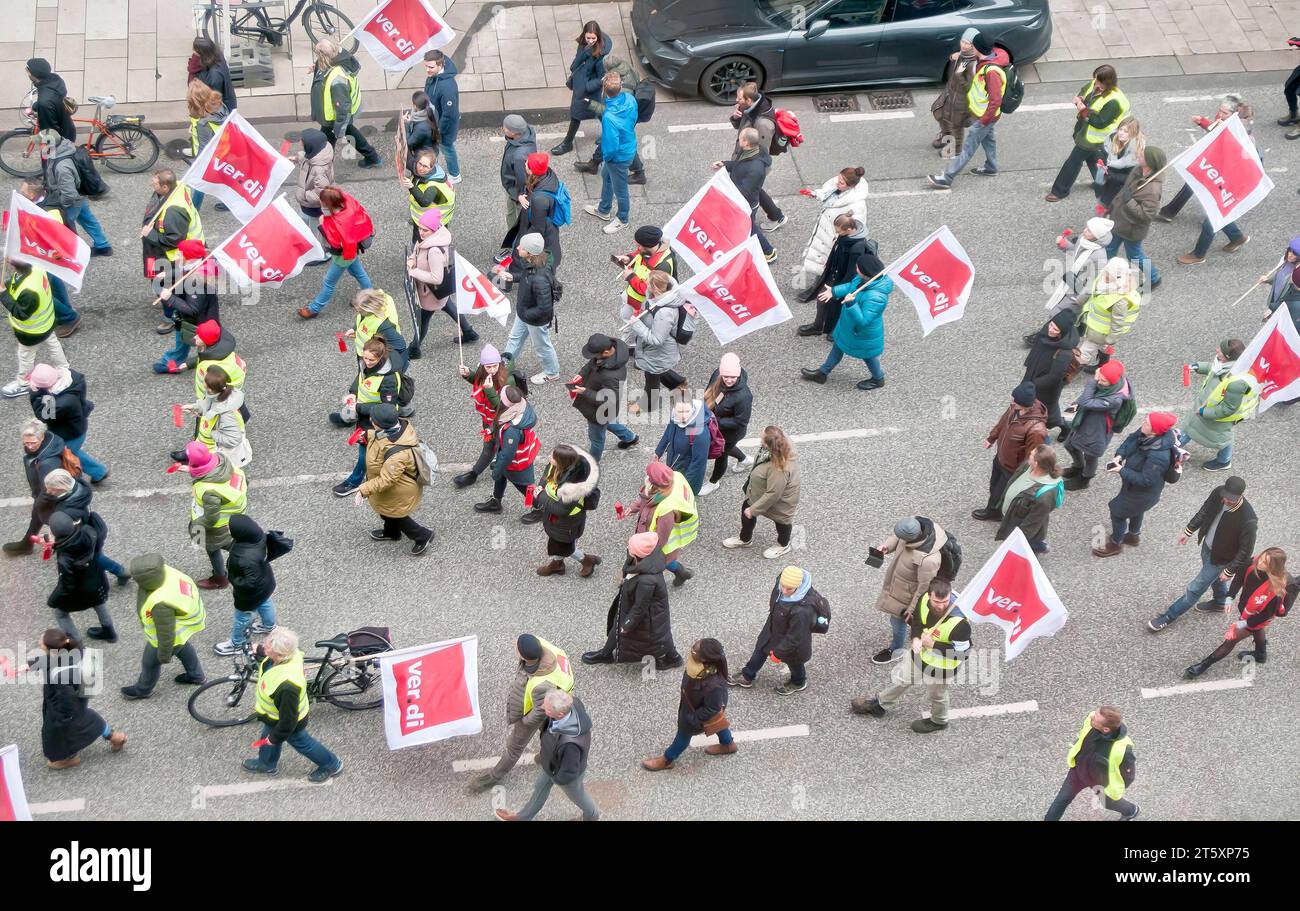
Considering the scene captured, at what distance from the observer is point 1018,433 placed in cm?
1179

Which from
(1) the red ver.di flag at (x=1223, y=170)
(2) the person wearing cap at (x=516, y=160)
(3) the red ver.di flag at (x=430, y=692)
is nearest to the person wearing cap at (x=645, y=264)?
(2) the person wearing cap at (x=516, y=160)

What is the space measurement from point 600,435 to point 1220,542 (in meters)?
5.06

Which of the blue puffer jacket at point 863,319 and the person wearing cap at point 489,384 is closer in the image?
the person wearing cap at point 489,384

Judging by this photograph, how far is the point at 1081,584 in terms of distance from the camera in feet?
39.2

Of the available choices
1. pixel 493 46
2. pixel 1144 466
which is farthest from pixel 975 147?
pixel 493 46

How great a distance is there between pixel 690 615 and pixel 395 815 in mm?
2861

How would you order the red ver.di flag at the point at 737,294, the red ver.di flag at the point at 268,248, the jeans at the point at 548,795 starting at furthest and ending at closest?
1. the red ver.di flag at the point at 268,248
2. the red ver.di flag at the point at 737,294
3. the jeans at the point at 548,795

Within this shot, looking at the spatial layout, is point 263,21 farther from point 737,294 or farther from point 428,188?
point 737,294

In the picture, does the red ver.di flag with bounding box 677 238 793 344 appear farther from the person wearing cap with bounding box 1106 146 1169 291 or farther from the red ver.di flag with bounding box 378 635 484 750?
the person wearing cap with bounding box 1106 146 1169 291

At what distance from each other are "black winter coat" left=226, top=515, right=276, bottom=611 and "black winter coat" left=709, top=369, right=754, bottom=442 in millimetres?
3792

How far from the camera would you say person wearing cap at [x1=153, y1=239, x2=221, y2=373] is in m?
12.9

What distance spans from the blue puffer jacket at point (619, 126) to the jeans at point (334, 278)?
113 inches

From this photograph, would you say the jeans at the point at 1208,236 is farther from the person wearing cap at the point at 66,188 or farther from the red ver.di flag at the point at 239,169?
the person wearing cap at the point at 66,188

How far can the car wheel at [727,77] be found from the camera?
56.9 feet
